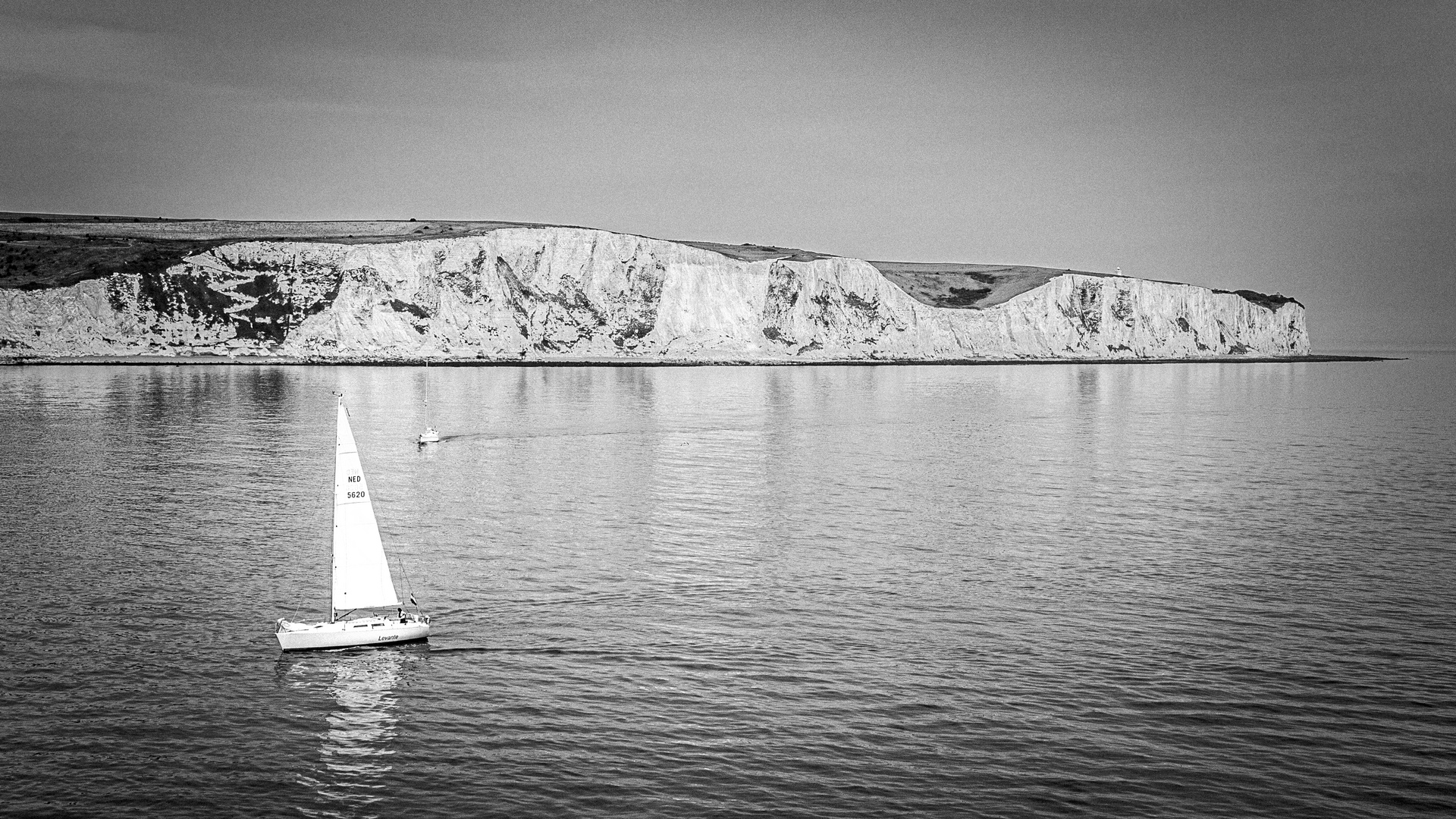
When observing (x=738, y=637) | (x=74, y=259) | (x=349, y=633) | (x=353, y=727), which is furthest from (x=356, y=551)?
(x=74, y=259)

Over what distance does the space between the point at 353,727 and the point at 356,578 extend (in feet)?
21.2

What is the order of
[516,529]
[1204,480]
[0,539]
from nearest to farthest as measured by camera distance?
[0,539] < [516,529] < [1204,480]

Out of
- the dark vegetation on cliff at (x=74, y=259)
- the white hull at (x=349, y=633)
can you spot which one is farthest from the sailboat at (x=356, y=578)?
the dark vegetation on cliff at (x=74, y=259)

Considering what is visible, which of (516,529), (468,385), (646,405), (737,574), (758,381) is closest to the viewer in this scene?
(737,574)

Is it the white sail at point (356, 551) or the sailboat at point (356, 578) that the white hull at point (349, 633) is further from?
the white sail at point (356, 551)

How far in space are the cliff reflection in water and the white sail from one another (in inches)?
56.5

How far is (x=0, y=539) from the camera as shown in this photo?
41062 mm

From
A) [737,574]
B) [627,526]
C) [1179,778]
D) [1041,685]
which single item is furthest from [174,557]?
[1179,778]

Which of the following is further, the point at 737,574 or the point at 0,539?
the point at 0,539

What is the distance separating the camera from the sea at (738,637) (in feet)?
69.4

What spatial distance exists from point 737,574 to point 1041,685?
41.9 ft

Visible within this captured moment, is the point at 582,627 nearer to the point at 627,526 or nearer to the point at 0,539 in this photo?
the point at 627,526

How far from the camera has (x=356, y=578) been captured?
29.8 m

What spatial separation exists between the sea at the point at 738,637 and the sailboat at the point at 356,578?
59 cm
